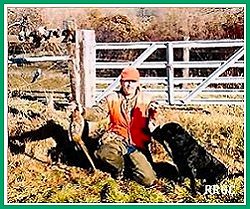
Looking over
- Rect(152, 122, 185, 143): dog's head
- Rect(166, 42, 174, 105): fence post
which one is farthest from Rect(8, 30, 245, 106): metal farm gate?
Rect(152, 122, 185, 143): dog's head

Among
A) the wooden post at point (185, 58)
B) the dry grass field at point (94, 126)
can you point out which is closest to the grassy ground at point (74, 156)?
the dry grass field at point (94, 126)

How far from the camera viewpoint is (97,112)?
3809mm

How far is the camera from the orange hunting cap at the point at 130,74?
148 inches

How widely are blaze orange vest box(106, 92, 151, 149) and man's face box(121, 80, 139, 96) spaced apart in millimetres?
29

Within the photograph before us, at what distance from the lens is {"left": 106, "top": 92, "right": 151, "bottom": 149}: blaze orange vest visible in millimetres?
3775

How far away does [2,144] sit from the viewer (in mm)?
3795

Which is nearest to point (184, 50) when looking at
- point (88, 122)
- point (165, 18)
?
point (165, 18)

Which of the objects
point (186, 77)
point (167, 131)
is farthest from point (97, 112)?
point (186, 77)

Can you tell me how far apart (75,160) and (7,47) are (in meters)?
0.59

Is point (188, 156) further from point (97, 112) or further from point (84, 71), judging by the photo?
point (84, 71)

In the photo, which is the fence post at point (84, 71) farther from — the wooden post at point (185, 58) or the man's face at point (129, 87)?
the wooden post at point (185, 58)

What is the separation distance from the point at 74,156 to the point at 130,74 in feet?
1.48

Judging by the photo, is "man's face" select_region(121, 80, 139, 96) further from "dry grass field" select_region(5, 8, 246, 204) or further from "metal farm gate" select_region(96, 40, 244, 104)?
"dry grass field" select_region(5, 8, 246, 204)

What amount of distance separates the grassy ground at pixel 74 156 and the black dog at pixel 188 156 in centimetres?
3
